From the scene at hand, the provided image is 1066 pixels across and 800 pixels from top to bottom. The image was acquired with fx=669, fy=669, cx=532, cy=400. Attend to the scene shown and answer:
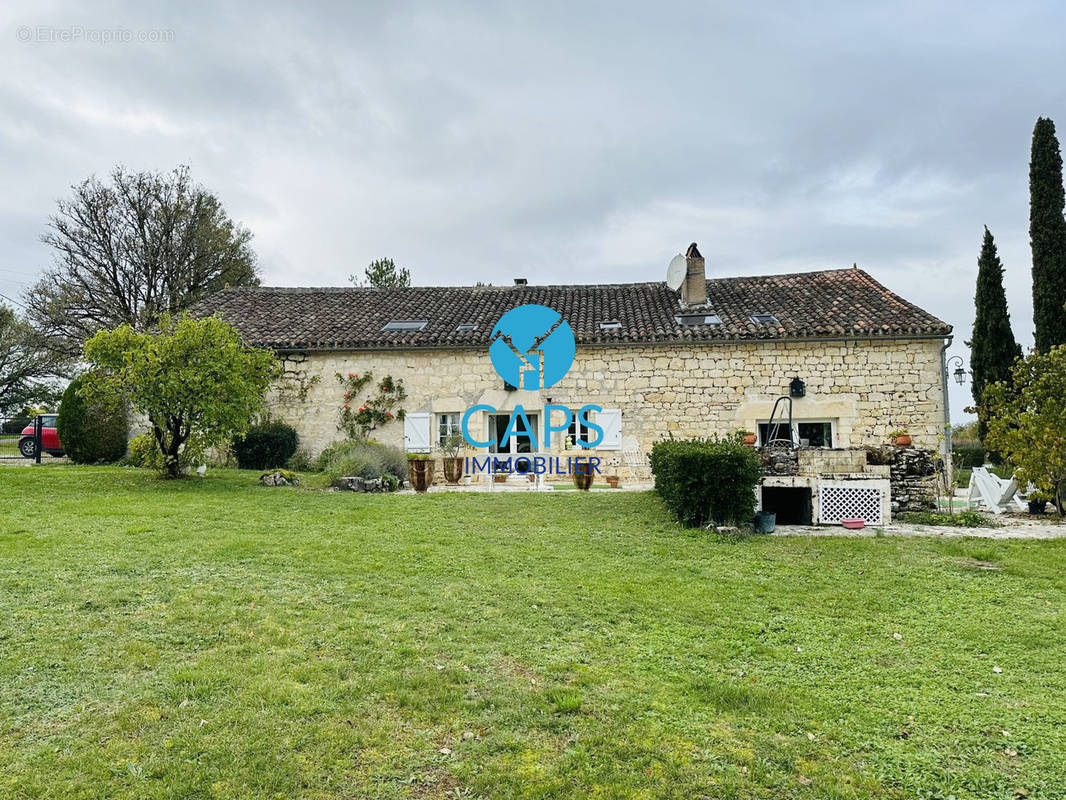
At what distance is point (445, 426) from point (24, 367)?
865 inches

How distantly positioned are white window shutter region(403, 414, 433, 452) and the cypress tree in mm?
20121

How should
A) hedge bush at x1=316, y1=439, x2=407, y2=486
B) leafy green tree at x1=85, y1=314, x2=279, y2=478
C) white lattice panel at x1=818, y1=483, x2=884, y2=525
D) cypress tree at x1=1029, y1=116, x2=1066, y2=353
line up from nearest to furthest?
white lattice panel at x1=818, y1=483, x2=884, y2=525 → leafy green tree at x1=85, y1=314, x2=279, y2=478 → hedge bush at x1=316, y1=439, x2=407, y2=486 → cypress tree at x1=1029, y1=116, x2=1066, y2=353

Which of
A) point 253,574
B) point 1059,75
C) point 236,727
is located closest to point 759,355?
point 1059,75

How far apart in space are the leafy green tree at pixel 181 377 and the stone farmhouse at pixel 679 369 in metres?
3.89

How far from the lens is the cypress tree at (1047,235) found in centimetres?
2186

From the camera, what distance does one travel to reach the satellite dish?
56.4 ft

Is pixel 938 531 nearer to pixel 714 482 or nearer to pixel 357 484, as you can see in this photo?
pixel 714 482

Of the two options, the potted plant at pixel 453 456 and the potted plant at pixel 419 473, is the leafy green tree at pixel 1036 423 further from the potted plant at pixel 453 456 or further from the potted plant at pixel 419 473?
the potted plant at pixel 453 456

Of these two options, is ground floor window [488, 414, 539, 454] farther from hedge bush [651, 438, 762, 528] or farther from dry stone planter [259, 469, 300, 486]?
hedge bush [651, 438, 762, 528]

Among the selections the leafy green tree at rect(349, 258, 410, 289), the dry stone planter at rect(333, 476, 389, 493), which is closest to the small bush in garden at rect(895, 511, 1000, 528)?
the dry stone planter at rect(333, 476, 389, 493)

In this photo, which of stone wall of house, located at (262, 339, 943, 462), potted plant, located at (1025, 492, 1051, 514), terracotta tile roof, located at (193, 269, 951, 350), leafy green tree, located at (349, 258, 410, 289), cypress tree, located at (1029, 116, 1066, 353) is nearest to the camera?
potted plant, located at (1025, 492, 1051, 514)

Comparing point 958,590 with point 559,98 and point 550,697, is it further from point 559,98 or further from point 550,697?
point 559,98

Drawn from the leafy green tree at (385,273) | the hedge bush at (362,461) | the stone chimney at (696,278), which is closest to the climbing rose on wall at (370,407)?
the hedge bush at (362,461)

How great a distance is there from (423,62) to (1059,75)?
1112 centimetres
